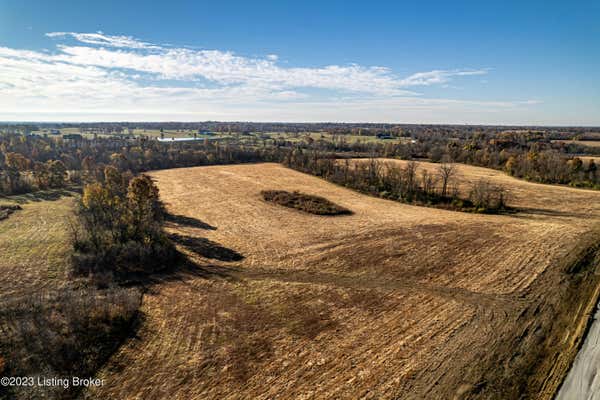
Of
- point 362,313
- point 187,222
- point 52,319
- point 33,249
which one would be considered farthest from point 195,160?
point 362,313

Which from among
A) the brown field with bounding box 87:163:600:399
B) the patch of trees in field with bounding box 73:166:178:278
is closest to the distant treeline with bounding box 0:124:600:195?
the brown field with bounding box 87:163:600:399

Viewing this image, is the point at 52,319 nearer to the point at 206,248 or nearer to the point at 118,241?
the point at 118,241

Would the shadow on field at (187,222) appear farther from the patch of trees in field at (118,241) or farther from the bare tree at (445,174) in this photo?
the bare tree at (445,174)

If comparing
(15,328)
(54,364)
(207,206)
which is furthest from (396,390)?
(207,206)

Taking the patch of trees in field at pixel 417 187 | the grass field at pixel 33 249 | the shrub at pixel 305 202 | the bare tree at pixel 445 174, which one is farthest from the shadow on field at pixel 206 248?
the bare tree at pixel 445 174

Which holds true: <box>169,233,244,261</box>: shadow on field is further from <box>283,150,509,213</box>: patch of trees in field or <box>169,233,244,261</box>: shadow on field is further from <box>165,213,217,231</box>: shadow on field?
<box>283,150,509,213</box>: patch of trees in field
